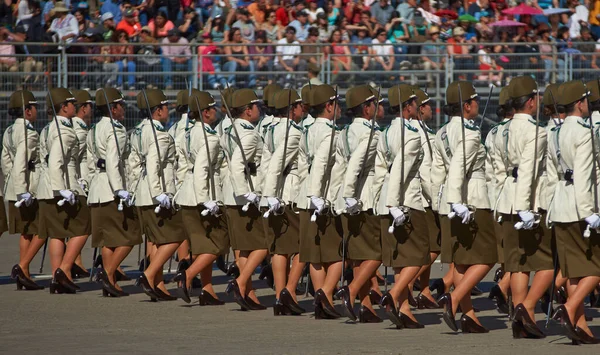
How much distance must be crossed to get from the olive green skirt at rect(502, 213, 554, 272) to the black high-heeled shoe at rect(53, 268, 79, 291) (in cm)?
522

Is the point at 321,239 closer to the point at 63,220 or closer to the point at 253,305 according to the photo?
the point at 253,305

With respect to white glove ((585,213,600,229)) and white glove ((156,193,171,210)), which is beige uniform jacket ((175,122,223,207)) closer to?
white glove ((156,193,171,210))

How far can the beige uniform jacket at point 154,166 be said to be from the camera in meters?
13.0

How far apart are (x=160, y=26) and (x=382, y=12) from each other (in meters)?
3.84

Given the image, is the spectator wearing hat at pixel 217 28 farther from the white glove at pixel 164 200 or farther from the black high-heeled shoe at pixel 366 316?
the black high-heeled shoe at pixel 366 316

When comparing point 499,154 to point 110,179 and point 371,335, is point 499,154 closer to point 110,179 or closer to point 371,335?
point 371,335

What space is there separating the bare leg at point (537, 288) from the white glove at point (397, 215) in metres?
1.18

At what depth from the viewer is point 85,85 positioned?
2020cm

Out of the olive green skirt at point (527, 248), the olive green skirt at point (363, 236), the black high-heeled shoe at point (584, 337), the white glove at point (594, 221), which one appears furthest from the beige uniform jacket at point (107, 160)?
the white glove at point (594, 221)

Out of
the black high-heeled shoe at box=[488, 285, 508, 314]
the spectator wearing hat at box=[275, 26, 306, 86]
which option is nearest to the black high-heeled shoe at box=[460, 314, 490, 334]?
the black high-heeled shoe at box=[488, 285, 508, 314]

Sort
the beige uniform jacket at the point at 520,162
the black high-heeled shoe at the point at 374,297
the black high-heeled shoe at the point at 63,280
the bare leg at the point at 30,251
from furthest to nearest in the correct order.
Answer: the bare leg at the point at 30,251, the black high-heeled shoe at the point at 63,280, the black high-heeled shoe at the point at 374,297, the beige uniform jacket at the point at 520,162

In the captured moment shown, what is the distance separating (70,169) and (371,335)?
471 cm

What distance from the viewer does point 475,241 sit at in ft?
34.5

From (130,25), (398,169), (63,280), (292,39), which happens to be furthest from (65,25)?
(398,169)
